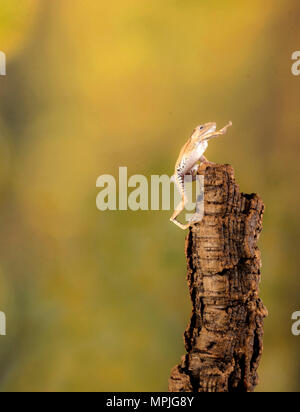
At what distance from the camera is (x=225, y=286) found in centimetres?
240

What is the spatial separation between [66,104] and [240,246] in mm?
1740

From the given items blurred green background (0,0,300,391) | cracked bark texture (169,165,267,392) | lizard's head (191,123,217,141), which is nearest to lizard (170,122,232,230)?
lizard's head (191,123,217,141)

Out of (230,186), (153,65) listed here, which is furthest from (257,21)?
(230,186)

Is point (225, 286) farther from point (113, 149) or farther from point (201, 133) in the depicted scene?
point (113, 149)

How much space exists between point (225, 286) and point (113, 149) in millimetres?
1530

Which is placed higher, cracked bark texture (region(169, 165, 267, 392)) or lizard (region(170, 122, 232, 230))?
lizard (region(170, 122, 232, 230))

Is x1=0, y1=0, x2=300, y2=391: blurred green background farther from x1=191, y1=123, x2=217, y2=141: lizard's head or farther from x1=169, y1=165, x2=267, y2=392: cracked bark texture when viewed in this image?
x1=169, y1=165, x2=267, y2=392: cracked bark texture

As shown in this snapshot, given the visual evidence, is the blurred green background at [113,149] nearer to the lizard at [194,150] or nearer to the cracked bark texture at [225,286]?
the lizard at [194,150]

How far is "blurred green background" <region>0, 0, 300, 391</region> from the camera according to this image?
359 cm

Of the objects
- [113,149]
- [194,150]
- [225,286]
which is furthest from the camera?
[113,149]

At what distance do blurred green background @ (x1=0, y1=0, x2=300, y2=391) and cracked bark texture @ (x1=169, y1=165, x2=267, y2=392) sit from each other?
1.20m

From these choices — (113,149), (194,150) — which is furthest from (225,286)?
(113,149)

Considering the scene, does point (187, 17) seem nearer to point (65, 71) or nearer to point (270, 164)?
point (65, 71)
